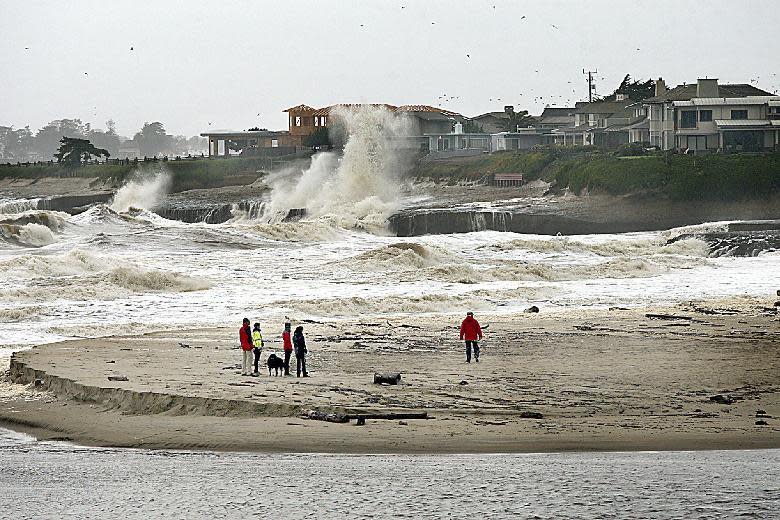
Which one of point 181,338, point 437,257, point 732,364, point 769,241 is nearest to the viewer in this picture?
point 732,364

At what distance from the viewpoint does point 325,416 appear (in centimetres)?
1523

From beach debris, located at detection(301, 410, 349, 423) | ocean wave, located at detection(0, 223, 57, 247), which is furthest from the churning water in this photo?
ocean wave, located at detection(0, 223, 57, 247)

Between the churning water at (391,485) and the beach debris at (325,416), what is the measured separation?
1.37m

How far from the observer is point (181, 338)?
77.3 ft

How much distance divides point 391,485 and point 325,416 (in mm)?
2607

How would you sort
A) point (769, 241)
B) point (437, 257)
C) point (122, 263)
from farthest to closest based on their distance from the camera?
point (769, 241) < point (437, 257) < point (122, 263)

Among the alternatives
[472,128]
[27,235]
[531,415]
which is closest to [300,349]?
[531,415]

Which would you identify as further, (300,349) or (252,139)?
(252,139)

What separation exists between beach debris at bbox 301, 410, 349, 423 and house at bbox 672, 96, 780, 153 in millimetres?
61881

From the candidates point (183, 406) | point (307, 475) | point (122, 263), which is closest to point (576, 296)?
point (122, 263)

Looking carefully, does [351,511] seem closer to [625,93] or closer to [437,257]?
[437,257]

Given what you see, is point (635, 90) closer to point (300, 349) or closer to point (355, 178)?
Result: point (355, 178)

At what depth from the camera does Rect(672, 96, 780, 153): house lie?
241ft

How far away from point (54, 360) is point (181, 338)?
160 inches
